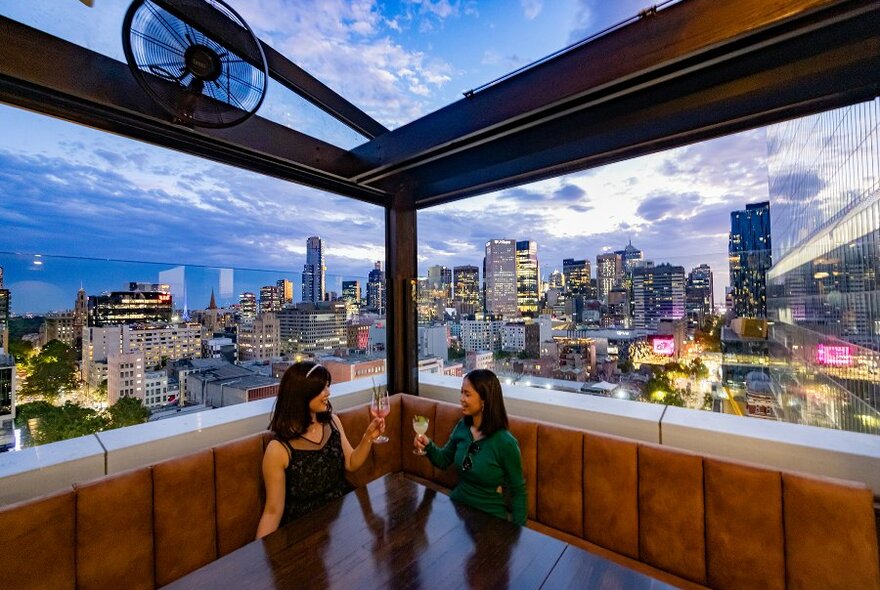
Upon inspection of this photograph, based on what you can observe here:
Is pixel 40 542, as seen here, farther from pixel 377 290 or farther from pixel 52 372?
pixel 377 290

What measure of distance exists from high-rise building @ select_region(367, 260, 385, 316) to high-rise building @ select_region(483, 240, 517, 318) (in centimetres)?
100

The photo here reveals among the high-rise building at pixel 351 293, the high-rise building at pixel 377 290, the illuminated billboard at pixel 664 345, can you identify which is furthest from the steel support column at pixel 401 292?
the illuminated billboard at pixel 664 345

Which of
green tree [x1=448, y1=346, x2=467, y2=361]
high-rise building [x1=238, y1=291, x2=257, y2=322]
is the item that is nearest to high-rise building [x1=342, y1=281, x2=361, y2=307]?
high-rise building [x1=238, y1=291, x2=257, y2=322]

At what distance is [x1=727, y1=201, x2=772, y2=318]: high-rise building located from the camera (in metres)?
2.10

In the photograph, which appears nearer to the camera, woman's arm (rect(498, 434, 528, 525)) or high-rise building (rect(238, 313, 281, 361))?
woman's arm (rect(498, 434, 528, 525))

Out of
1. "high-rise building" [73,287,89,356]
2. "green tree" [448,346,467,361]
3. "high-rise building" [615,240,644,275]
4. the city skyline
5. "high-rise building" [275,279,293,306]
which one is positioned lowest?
"green tree" [448,346,467,361]

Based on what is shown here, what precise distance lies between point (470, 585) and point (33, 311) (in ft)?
7.35

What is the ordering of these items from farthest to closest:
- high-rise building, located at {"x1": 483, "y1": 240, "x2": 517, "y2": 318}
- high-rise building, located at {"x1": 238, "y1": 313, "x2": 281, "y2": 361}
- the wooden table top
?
high-rise building, located at {"x1": 483, "y1": 240, "x2": 517, "y2": 318} → high-rise building, located at {"x1": 238, "y1": 313, "x2": 281, "y2": 361} → the wooden table top

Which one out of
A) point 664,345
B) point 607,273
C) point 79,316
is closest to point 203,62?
point 79,316

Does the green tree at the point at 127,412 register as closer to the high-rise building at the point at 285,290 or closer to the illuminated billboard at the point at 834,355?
the high-rise building at the point at 285,290

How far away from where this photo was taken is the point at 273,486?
1646 millimetres

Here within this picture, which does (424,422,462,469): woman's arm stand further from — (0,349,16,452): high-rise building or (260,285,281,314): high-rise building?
(0,349,16,452): high-rise building

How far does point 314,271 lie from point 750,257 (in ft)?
10.2

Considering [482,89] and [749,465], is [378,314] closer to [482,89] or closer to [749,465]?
[482,89]
